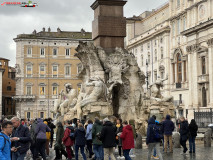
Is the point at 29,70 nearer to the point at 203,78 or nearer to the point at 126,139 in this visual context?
the point at 203,78

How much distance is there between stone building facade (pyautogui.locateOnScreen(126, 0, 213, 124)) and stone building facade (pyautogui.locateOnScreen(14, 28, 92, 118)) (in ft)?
42.2

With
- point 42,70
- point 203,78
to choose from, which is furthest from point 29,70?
point 203,78

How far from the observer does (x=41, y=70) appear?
70.1 m

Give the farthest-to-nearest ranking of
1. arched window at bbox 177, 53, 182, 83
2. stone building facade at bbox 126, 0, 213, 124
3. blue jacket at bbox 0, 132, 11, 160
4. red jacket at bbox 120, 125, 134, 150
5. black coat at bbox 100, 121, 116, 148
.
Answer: arched window at bbox 177, 53, 182, 83
stone building facade at bbox 126, 0, 213, 124
red jacket at bbox 120, 125, 134, 150
black coat at bbox 100, 121, 116, 148
blue jacket at bbox 0, 132, 11, 160

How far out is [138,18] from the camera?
78.8 meters

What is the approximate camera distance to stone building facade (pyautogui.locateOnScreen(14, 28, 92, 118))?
68438 mm

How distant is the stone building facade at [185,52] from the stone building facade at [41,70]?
42.2 feet

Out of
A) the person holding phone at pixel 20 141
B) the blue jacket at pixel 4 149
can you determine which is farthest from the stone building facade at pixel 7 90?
the blue jacket at pixel 4 149

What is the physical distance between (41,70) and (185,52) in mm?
25910

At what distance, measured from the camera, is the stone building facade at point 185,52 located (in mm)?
50406

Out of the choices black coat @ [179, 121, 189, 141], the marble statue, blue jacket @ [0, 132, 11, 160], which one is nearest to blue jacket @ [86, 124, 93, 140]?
black coat @ [179, 121, 189, 141]

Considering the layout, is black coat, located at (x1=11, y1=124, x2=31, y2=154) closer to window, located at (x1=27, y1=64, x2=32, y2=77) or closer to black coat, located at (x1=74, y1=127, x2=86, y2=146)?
black coat, located at (x1=74, y1=127, x2=86, y2=146)

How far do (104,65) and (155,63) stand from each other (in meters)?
46.3

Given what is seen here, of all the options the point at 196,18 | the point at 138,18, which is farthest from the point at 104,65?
the point at 138,18
